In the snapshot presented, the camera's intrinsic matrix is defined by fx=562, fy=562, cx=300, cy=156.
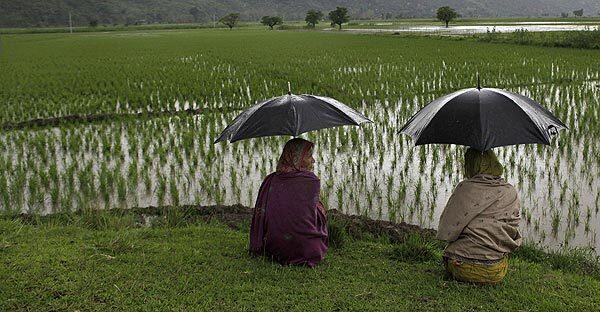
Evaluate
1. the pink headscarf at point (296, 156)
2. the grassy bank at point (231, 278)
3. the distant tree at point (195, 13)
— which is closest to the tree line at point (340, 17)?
the grassy bank at point (231, 278)

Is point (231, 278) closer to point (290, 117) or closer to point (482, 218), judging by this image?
point (290, 117)

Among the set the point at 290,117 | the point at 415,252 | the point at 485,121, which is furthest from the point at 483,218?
the point at 290,117

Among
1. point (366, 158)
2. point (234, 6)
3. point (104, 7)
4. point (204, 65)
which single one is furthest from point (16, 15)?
point (366, 158)

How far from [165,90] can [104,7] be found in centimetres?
12082

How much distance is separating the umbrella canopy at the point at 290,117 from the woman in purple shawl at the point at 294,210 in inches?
5.3

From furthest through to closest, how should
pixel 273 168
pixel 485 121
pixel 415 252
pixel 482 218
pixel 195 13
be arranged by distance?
1. pixel 195 13
2. pixel 273 168
3. pixel 415 252
4. pixel 482 218
5. pixel 485 121

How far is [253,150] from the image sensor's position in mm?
8164

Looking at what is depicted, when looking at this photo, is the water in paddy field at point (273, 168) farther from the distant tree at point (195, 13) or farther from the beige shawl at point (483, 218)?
the distant tree at point (195, 13)

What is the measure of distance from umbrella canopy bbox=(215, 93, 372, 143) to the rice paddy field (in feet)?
6.06

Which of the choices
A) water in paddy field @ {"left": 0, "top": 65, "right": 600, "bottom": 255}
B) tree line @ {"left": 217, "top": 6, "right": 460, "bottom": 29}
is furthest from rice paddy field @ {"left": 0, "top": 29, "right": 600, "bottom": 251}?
tree line @ {"left": 217, "top": 6, "right": 460, "bottom": 29}

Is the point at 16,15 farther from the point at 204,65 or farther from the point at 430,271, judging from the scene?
the point at 430,271

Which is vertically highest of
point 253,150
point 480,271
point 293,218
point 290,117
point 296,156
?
point 290,117

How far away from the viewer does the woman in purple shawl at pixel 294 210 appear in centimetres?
388

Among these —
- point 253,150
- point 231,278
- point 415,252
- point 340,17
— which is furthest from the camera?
point 340,17
